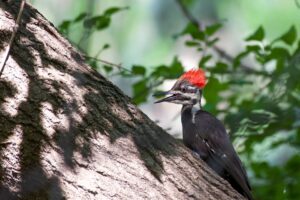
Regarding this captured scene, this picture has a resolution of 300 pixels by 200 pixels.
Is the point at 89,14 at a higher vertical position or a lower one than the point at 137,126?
higher

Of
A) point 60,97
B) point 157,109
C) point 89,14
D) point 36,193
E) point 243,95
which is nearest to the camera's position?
point 36,193

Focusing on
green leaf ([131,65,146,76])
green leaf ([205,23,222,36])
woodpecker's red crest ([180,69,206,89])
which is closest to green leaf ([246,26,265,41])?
green leaf ([205,23,222,36])

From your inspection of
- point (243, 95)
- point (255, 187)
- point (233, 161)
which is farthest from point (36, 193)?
point (243, 95)

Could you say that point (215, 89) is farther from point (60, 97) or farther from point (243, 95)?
point (60, 97)

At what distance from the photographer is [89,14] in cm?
514

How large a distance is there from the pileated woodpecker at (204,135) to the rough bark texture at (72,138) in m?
0.87

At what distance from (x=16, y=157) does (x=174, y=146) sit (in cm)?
83

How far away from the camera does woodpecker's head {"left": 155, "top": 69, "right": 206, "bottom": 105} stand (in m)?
5.09

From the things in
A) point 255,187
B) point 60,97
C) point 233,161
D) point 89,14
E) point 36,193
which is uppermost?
point 89,14

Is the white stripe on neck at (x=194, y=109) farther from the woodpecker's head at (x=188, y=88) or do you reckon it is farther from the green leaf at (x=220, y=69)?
the green leaf at (x=220, y=69)

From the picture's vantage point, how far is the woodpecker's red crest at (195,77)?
16.6ft

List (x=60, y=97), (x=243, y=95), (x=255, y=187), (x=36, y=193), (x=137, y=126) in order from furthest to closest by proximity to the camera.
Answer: (x=243, y=95) → (x=255, y=187) → (x=137, y=126) → (x=60, y=97) → (x=36, y=193)

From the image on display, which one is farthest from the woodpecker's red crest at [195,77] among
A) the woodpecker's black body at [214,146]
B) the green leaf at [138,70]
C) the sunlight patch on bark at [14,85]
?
the sunlight patch on bark at [14,85]

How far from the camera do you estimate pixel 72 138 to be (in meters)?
2.80
